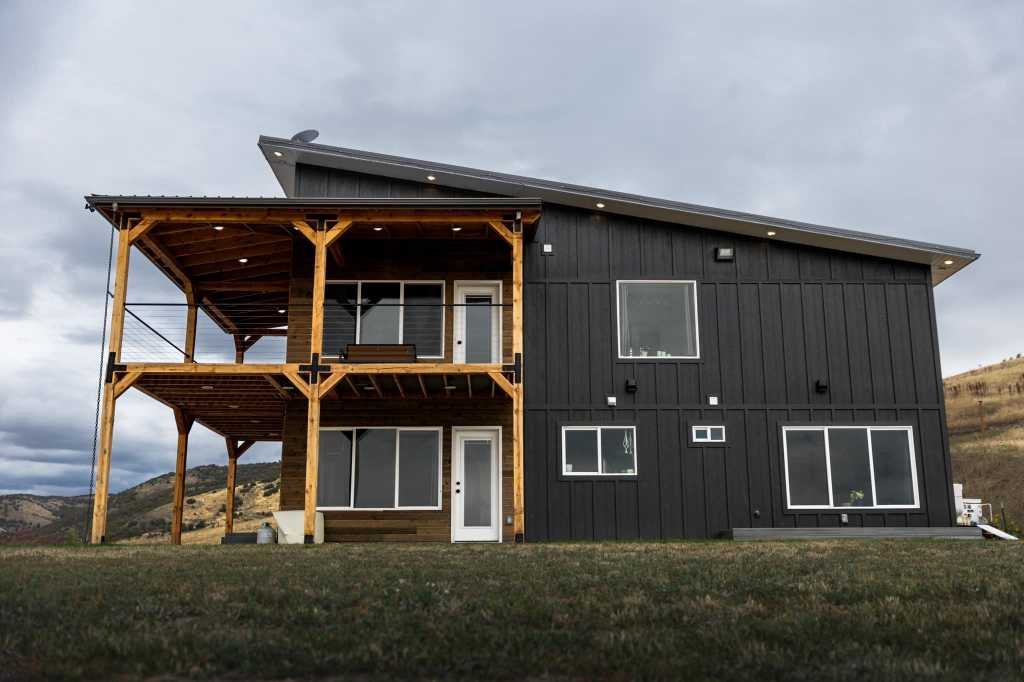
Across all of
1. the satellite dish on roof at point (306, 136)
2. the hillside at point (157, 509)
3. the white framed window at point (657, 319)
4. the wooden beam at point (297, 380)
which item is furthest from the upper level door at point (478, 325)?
the hillside at point (157, 509)

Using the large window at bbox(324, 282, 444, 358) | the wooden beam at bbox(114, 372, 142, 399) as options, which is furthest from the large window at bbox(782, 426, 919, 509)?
the wooden beam at bbox(114, 372, 142, 399)

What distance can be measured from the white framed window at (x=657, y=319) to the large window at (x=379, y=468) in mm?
3906

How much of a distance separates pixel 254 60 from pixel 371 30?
8.09ft

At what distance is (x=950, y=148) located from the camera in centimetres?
2239

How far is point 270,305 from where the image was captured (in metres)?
17.7

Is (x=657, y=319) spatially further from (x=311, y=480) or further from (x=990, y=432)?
(x=990, y=432)

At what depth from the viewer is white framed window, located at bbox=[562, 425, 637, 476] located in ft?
54.0

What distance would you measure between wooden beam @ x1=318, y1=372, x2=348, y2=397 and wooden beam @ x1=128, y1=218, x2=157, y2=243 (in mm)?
3849

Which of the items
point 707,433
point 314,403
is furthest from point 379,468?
point 707,433

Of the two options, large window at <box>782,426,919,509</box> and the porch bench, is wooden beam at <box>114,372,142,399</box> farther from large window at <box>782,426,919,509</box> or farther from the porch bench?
large window at <box>782,426,919,509</box>

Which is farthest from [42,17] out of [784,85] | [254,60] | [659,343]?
[784,85]

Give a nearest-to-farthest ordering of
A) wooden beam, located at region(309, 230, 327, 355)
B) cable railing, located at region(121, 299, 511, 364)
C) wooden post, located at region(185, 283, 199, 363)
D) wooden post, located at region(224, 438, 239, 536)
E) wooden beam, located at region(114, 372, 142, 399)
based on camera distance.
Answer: wooden beam, located at region(114, 372, 142, 399) → wooden beam, located at region(309, 230, 327, 355) → cable railing, located at region(121, 299, 511, 364) → wooden post, located at region(185, 283, 199, 363) → wooden post, located at region(224, 438, 239, 536)

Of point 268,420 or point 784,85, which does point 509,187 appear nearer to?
point 268,420

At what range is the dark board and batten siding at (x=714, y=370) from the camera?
16.4 metres
